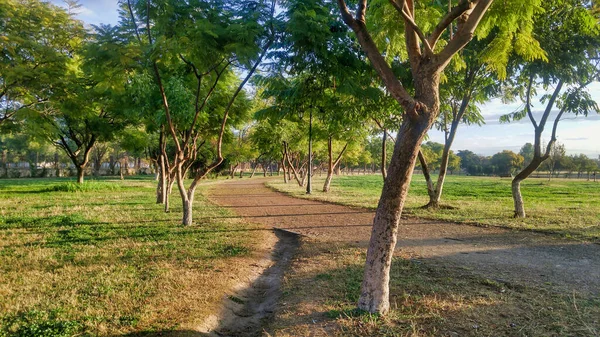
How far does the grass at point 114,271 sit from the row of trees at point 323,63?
2.05 metres

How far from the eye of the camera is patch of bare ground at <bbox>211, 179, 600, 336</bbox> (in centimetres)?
373

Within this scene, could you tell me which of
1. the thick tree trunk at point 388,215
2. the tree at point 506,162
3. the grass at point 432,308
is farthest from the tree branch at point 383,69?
the tree at point 506,162

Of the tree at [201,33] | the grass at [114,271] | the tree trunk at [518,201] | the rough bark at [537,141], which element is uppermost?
the tree at [201,33]

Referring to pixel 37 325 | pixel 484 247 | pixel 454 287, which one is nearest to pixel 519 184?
pixel 484 247

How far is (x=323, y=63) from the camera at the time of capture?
572cm

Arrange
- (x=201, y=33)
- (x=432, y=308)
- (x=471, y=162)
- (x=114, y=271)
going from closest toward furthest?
(x=432, y=308) < (x=114, y=271) < (x=201, y=33) < (x=471, y=162)

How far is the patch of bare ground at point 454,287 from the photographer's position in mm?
3734

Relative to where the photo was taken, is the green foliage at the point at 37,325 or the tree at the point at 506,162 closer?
the green foliage at the point at 37,325

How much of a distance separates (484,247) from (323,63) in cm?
547

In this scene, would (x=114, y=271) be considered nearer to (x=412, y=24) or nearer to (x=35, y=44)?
(x=412, y=24)

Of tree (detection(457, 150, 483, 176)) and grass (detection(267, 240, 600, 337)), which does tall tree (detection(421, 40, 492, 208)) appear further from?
tree (detection(457, 150, 483, 176))

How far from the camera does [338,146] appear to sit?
2827cm

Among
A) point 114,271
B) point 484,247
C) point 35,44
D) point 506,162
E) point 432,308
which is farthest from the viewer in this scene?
point 506,162

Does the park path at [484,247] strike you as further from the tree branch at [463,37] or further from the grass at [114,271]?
the tree branch at [463,37]
